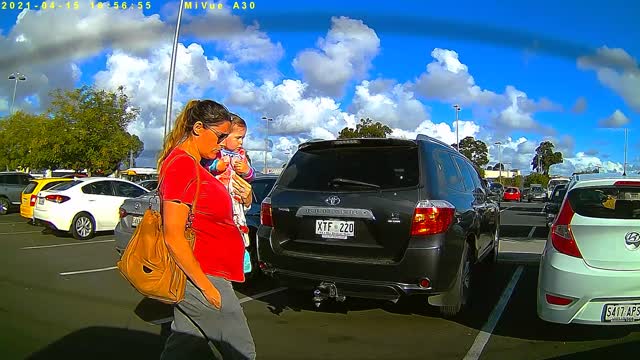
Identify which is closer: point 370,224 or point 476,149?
point 370,224

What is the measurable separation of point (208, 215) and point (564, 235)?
3.39 meters

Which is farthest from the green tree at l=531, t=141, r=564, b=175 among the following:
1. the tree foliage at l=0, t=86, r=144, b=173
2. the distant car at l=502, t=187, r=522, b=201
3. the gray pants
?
the gray pants

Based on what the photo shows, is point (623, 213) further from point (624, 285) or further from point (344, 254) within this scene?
point (344, 254)

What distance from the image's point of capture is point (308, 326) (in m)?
4.93

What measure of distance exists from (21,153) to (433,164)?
32216 mm

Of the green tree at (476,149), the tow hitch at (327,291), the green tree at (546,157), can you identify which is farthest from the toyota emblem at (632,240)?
the green tree at (546,157)

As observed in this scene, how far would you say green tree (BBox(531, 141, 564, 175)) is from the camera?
315 ft

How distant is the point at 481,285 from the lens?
22.2 ft

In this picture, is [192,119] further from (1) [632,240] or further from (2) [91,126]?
(2) [91,126]

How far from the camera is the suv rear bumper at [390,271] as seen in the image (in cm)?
424

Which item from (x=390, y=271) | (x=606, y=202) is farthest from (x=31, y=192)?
(x=606, y=202)

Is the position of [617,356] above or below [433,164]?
below

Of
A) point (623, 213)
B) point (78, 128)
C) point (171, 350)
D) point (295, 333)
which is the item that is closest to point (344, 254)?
point (295, 333)

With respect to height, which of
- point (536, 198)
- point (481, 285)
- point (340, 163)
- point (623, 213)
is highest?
point (340, 163)
